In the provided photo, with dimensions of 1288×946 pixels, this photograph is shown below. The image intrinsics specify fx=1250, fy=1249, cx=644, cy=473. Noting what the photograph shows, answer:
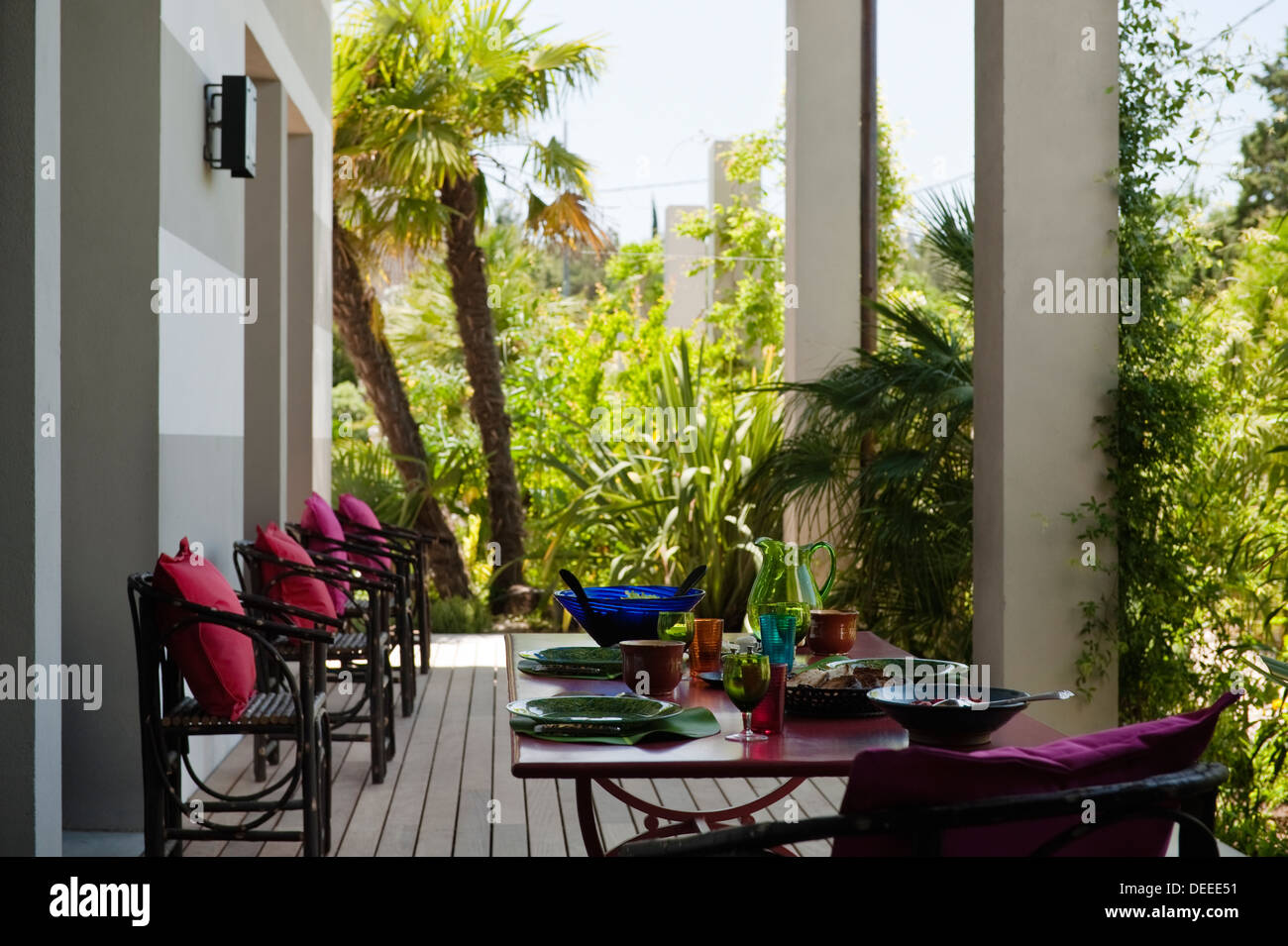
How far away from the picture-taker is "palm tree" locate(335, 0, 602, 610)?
7832 millimetres

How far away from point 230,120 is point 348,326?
449 centimetres

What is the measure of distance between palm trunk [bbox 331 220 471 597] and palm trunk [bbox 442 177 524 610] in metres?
0.36

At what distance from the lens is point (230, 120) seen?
12.9 feet

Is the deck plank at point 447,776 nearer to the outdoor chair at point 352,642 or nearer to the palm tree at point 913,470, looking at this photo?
the outdoor chair at point 352,642

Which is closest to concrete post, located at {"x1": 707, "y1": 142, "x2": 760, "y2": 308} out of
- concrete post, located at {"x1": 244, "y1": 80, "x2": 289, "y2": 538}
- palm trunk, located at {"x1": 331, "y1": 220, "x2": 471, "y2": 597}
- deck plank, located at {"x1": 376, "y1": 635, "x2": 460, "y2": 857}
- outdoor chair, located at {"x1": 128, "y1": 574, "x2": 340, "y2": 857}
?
palm trunk, located at {"x1": 331, "y1": 220, "x2": 471, "y2": 597}

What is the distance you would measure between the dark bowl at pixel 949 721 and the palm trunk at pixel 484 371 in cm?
654

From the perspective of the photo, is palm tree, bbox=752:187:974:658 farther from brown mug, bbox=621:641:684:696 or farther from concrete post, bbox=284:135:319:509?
concrete post, bbox=284:135:319:509

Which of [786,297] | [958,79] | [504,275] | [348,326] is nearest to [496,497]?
[348,326]

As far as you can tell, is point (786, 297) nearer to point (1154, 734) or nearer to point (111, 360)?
point (111, 360)

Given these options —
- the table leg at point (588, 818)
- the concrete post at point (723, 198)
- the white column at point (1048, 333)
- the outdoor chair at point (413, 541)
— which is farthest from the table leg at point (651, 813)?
the concrete post at point (723, 198)

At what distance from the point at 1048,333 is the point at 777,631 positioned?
6.31 ft

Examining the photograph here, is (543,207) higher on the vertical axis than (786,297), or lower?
higher

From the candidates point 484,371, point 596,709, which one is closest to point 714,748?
point 596,709

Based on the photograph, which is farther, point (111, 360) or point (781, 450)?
point (781, 450)
